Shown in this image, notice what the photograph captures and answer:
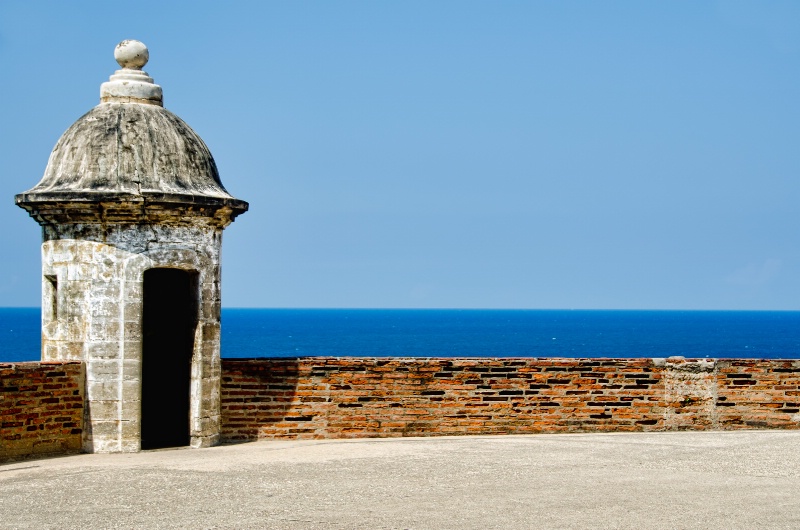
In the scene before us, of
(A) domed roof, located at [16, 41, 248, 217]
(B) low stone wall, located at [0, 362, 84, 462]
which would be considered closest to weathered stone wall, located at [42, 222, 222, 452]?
(B) low stone wall, located at [0, 362, 84, 462]

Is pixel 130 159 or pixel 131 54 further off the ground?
pixel 131 54

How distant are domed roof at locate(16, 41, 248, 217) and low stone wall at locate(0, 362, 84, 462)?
5.39ft

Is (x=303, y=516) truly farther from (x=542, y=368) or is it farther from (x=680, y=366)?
(x=680, y=366)

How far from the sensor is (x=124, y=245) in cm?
1084

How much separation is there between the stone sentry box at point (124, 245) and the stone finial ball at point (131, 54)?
0.88 ft

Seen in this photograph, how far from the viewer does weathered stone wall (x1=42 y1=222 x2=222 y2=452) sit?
35.4 ft

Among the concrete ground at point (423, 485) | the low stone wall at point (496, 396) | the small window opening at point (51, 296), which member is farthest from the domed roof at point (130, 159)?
the concrete ground at point (423, 485)

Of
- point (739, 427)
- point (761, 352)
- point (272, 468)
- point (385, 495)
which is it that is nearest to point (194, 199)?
point (272, 468)

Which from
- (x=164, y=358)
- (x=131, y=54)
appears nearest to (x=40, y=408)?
(x=164, y=358)

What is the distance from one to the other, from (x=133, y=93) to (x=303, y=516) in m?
5.42

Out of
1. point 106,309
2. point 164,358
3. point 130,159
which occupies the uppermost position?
point 130,159

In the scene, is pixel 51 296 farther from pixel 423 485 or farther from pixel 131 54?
pixel 423 485

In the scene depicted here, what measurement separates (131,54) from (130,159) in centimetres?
140

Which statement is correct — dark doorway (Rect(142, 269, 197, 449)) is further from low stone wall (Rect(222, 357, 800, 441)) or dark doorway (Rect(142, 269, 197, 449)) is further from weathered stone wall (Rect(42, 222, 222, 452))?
weathered stone wall (Rect(42, 222, 222, 452))
